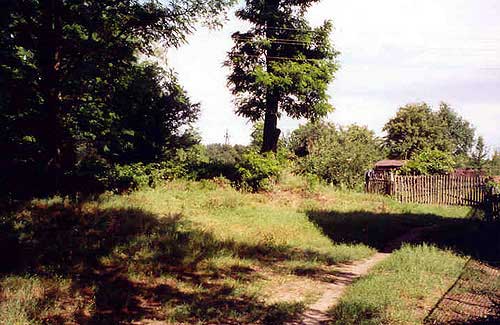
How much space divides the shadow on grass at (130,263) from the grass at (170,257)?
3 centimetres

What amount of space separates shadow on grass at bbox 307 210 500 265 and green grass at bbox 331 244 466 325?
1.63m

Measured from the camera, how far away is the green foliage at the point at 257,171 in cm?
2097

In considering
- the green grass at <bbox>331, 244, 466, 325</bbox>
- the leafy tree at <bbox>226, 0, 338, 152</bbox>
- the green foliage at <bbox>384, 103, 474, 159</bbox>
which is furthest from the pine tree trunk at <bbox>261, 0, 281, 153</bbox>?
the green foliage at <bbox>384, 103, 474, 159</bbox>

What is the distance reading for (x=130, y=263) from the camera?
8.67 m

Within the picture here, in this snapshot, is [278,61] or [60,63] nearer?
[60,63]

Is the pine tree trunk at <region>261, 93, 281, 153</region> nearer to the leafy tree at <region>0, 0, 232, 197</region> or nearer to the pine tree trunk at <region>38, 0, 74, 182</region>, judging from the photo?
the leafy tree at <region>0, 0, 232, 197</region>

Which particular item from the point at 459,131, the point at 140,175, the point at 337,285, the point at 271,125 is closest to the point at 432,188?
the point at 271,125

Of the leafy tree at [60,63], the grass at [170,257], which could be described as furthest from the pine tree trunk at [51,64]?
the grass at [170,257]

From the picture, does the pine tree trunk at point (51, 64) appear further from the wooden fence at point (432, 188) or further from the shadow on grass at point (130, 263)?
the wooden fence at point (432, 188)

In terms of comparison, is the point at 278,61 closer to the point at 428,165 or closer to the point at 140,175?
the point at 140,175

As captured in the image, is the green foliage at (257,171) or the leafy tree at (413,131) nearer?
the green foliage at (257,171)

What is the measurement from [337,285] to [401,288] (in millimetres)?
1426

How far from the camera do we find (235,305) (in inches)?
279

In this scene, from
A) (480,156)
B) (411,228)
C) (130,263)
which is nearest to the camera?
(130,263)
